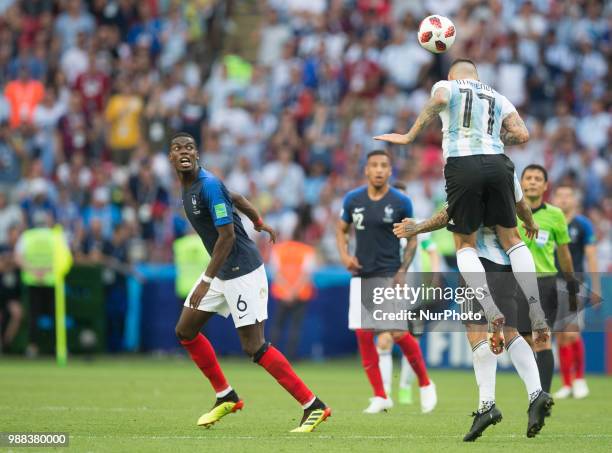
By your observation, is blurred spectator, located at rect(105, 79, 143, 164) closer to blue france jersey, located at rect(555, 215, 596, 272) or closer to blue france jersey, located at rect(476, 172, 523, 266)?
blue france jersey, located at rect(555, 215, 596, 272)

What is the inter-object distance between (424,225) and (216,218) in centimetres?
170

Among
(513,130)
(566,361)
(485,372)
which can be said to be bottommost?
(566,361)

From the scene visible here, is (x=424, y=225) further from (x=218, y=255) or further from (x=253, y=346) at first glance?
(x=253, y=346)

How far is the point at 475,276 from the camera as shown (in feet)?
31.8

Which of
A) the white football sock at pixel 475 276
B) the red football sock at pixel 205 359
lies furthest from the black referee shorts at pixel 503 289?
the red football sock at pixel 205 359

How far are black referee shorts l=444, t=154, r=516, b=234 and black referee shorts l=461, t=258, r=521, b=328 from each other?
476mm

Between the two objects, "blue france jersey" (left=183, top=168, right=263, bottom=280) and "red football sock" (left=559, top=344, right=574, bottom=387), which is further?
"red football sock" (left=559, top=344, right=574, bottom=387)

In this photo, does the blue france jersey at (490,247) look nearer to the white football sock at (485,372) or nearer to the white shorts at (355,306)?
the white football sock at (485,372)

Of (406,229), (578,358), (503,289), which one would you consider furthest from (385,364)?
(406,229)

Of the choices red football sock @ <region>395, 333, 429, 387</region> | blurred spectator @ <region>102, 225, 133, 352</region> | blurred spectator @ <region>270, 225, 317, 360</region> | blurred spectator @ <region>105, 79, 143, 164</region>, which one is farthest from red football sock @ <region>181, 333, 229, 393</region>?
blurred spectator @ <region>105, 79, 143, 164</region>

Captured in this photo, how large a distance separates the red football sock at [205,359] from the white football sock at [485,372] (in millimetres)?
2348

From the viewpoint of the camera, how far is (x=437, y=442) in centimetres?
965

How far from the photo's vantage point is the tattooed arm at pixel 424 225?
9.81m

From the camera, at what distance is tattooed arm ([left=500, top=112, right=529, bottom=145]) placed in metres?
9.70
